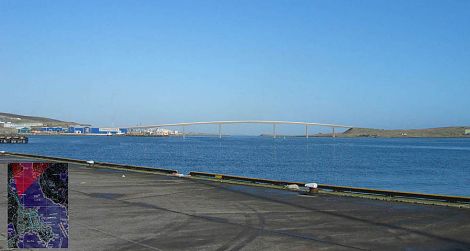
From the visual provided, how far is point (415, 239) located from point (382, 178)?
43271mm

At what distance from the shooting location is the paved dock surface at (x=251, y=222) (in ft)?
34.9

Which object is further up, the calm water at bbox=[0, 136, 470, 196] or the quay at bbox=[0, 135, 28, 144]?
the quay at bbox=[0, 135, 28, 144]

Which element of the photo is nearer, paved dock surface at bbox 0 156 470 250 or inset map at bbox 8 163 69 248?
inset map at bbox 8 163 69 248

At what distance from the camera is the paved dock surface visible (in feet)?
34.9

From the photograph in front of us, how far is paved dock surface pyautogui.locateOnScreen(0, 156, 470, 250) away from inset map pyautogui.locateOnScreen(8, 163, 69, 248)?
7.31 ft

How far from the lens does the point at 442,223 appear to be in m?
13.6

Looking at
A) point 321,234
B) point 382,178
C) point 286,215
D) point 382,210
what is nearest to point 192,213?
point 286,215

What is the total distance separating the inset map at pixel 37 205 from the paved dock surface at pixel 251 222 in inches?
87.7

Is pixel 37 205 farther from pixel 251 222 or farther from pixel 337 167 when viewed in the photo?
pixel 337 167

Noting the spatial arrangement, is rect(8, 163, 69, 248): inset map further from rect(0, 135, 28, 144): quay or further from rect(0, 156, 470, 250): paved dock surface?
rect(0, 135, 28, 144): quay

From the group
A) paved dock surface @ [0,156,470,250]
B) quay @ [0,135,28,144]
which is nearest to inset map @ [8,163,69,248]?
paved dock surface @ [0,156,470,250]

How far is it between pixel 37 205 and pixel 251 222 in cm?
671

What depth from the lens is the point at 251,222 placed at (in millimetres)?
13375

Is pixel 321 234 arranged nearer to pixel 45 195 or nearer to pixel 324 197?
pixel 45 195
